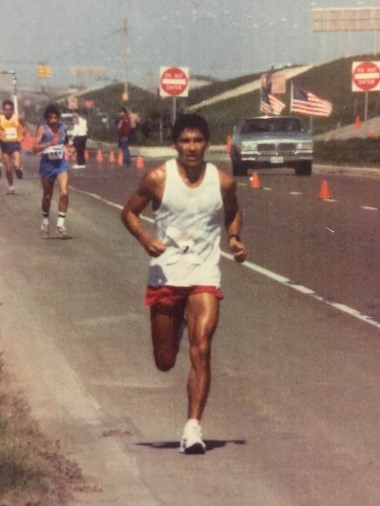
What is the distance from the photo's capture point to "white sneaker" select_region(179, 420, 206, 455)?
836cm

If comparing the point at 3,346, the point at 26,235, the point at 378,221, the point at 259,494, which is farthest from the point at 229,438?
the point at 378,221

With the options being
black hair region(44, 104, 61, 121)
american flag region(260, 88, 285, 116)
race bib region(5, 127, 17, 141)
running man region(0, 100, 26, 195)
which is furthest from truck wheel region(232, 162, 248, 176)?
american flag region(260, 88, 285, 116)

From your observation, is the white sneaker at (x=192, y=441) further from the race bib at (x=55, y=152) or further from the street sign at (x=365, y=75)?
the street sign at (x=365, y=75)

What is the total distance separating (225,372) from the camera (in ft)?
37.0

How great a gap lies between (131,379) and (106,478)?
3.15 meters

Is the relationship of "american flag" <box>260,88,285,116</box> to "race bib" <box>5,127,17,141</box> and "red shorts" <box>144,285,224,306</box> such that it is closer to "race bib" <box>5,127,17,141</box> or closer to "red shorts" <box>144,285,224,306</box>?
"race bib" <box>5,127,17,141</box>

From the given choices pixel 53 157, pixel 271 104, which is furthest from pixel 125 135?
pixel 53 157

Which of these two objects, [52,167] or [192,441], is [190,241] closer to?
[192,441]

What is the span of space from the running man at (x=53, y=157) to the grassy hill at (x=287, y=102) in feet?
208

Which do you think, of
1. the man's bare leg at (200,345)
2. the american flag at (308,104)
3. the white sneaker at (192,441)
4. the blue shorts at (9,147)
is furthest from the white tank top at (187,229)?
the american flag at (308,104)

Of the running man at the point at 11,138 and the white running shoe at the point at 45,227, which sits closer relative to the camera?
the white running shoe at the point at 45,227

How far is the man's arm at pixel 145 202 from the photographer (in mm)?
8586

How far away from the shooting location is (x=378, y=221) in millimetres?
25953

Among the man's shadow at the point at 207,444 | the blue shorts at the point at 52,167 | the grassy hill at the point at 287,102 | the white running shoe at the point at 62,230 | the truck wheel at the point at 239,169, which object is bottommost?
the grassy hill at the point at 287,102
